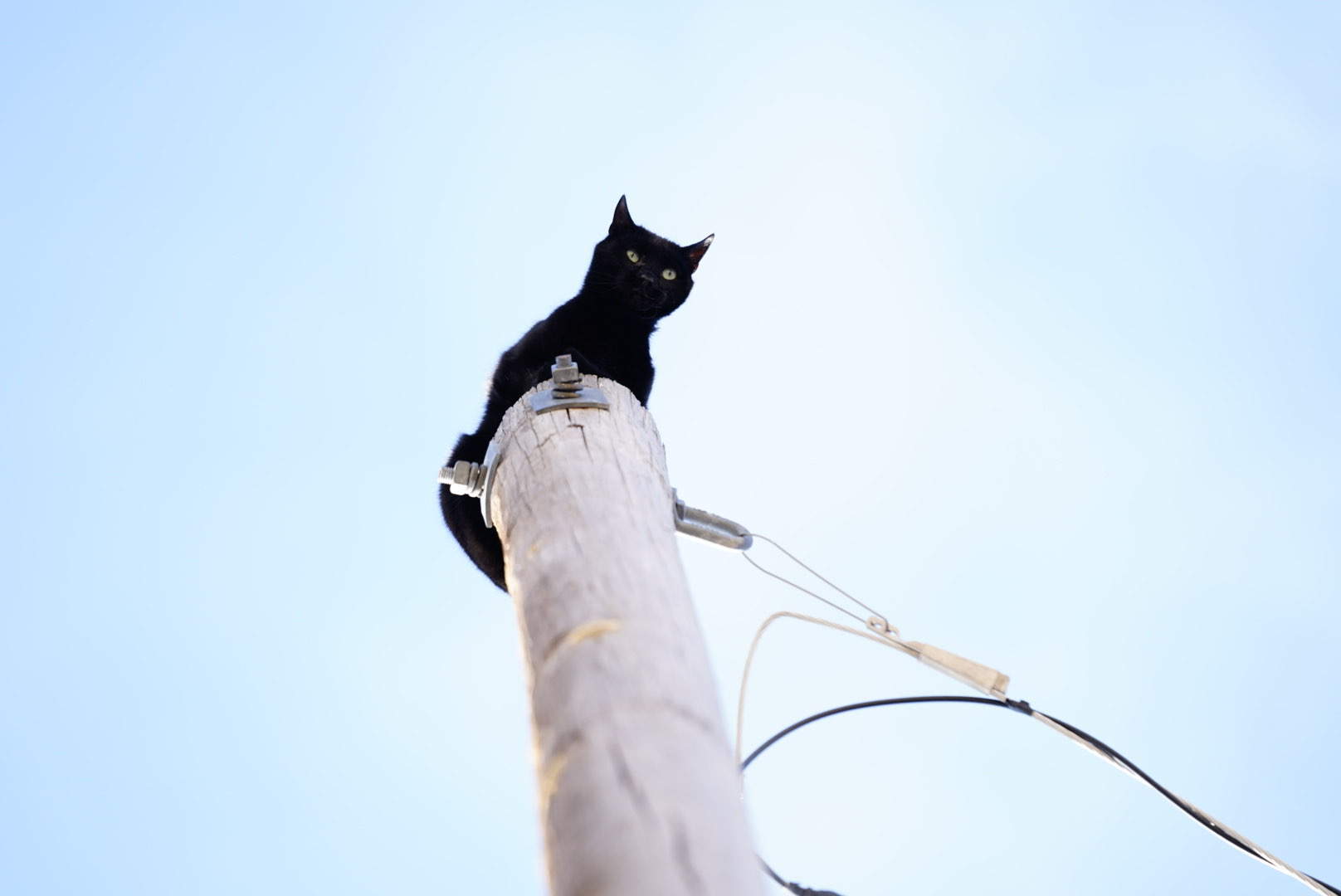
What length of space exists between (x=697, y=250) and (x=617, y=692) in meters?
4.70

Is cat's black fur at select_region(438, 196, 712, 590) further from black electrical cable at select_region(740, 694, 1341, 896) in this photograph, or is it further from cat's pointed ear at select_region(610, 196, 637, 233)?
black electrical cable at select_region(740, 694, 1341, 896)

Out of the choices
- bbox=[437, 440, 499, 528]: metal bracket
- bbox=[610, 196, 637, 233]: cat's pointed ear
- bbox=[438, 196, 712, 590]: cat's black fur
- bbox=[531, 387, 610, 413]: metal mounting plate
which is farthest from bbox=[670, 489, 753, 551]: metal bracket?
bbox=[610, 196, 637, 233]: cat's pointed ear

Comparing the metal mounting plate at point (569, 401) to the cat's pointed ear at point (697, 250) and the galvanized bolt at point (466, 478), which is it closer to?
the galvanized bolt at point (466, 478)

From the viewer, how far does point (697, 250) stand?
18.8ft

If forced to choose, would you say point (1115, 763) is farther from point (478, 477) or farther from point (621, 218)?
point (621, 218)

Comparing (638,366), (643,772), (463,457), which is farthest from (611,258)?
(643,772)

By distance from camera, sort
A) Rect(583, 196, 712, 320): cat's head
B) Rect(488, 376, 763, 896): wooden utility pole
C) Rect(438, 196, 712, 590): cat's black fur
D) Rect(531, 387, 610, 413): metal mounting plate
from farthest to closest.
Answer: Rect(583, 196, 712, 320): cat's head → Rect(438, 196, 712, 590): cat's black fur → Rect(531, 387, 610, 413): metal mounting plate → Rect(488, 376, 763, 896): wooden utility pole

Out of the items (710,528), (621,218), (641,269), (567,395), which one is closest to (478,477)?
(567,395)

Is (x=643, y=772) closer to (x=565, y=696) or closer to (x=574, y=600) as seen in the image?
(x=565, y=696)

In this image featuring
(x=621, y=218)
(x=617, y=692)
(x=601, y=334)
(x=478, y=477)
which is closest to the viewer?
(x=617, y=692)

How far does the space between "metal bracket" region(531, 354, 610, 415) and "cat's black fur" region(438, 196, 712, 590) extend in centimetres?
73

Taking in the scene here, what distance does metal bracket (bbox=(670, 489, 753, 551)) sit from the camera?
223 cm

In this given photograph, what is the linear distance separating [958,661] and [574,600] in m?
1.33

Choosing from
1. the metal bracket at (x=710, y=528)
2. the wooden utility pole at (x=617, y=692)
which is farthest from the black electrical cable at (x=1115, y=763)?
the wooden utility pole at (x=617, y=692)
